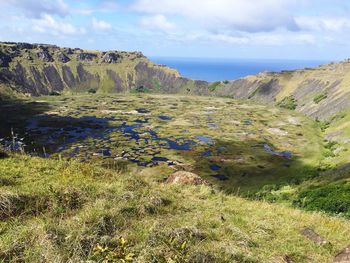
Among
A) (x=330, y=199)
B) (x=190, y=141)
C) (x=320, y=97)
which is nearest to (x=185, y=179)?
(x=330, y=199)

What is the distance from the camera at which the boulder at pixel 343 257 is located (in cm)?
1100

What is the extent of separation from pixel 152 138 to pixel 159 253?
122951 mm

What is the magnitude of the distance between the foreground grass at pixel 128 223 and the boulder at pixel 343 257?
0.98ft

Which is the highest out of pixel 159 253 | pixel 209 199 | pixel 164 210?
pixel 159 253

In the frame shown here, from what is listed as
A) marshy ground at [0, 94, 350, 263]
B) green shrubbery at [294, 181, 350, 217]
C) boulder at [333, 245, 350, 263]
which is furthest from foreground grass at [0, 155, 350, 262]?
green shrubbery at [294, 181, 350, 217]

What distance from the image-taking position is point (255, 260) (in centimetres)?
1040

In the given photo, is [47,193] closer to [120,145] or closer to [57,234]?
[57,234]

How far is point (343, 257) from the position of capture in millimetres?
11211

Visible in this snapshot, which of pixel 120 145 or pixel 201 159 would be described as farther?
pixel 120 145

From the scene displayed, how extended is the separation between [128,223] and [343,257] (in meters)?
7.25

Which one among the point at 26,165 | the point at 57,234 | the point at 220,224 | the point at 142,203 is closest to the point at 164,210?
the point at 142,203

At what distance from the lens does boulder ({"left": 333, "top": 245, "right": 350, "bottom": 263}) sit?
36.1 feet

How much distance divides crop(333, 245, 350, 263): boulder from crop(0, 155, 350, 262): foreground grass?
0.98ft

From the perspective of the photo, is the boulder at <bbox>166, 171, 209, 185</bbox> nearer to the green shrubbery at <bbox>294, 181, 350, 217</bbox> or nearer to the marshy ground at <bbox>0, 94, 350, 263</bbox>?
the marshy ground at <bbox>0, 94, 350, 263</bbox>
